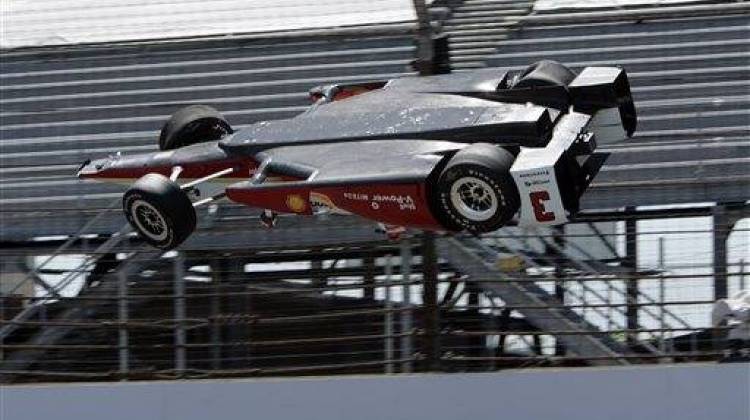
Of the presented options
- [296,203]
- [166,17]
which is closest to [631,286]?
[296,203]

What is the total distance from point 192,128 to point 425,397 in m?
1.80

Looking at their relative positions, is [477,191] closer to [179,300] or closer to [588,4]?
[179,300]

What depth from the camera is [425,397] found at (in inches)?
218

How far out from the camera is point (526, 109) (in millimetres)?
5633

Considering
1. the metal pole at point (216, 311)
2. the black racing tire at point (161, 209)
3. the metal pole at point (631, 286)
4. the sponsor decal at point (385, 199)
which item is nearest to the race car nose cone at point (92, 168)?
the black racing tire at point (161, 209)

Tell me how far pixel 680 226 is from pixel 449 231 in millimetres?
1391

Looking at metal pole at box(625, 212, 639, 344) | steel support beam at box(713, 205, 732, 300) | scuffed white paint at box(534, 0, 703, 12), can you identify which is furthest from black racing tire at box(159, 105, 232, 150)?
scuffed white paint at box(534, 0, 703, 12)

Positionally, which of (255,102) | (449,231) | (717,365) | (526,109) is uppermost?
(255,102)

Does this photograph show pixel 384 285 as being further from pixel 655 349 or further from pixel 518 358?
pixel 655 349

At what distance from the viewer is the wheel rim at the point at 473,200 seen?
5.25m

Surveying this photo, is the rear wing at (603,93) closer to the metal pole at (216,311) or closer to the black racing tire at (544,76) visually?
the black racing tire at (544,76)

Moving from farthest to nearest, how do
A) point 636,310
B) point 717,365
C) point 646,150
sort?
1. point 646,150
2. point 636,310
3. point 717,365

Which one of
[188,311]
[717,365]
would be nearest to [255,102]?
[188,311]

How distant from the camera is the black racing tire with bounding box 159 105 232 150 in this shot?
6.53 m
